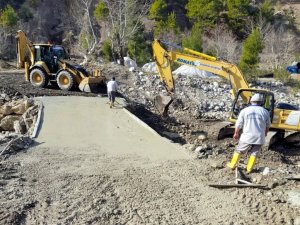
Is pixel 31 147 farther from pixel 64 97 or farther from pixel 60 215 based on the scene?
pixel 64 97

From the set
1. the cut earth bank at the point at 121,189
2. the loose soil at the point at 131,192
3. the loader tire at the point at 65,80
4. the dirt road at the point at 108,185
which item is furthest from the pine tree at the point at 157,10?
the loose soil at the point at 131,192

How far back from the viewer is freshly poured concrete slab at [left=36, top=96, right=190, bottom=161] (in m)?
10.7

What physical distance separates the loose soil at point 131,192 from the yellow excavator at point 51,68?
8.33 metres

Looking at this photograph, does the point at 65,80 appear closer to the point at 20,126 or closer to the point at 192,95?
the point at 20,126

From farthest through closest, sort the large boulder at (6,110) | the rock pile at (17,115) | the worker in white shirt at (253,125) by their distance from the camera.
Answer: the large boulder at (6,110) < the rock pile at (17,115) < the worker in white shirt at (253,125)

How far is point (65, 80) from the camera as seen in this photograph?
1873 centimetres

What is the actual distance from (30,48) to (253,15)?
3752cm

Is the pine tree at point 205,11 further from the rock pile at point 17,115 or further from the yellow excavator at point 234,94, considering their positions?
the rock pile at point 17,115

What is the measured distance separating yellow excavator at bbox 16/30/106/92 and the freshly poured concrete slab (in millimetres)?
2157

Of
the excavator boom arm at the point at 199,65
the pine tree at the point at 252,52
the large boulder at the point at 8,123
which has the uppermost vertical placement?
→ the pine tree at the point at 252,52

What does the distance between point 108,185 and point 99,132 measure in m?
4.34

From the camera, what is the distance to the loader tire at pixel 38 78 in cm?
1903

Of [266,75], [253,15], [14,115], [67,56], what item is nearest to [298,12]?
[253,15]

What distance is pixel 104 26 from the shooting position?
4297cm
